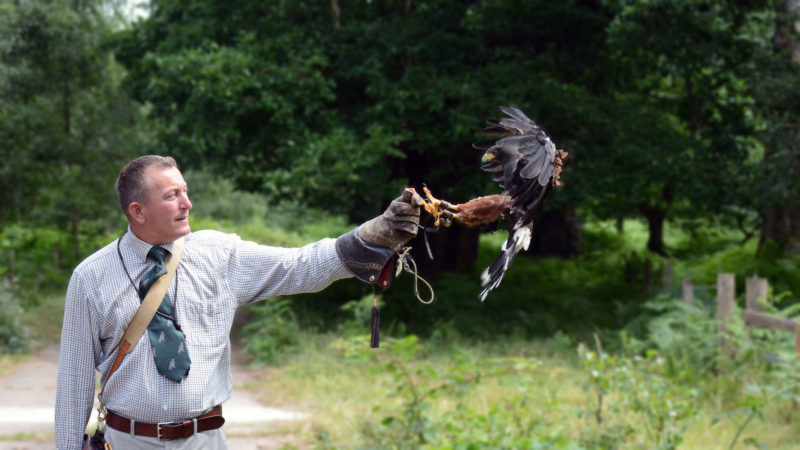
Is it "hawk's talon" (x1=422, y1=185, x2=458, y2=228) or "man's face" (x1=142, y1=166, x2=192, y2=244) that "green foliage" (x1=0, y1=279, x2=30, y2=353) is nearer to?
"man's face" (x1=142, y1=166, x2=192, y2=244)

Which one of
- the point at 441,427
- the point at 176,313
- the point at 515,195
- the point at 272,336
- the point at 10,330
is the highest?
the point at 515,195

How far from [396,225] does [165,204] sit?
2.69ft

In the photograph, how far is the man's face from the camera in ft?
9.12

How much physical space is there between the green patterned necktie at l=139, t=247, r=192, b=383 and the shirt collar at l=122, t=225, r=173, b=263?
3cm

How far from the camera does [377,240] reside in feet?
8.93

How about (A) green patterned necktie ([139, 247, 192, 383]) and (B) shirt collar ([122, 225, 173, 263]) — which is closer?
(A) green patterned necktie ([139, 247, 192, 383])

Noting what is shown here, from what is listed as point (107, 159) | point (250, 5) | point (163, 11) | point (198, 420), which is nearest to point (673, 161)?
point (250, 5)

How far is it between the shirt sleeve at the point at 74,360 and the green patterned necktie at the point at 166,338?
8.6 inches

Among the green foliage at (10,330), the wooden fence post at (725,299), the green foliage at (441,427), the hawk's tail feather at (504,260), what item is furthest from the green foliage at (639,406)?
the green foliage at (10,330)

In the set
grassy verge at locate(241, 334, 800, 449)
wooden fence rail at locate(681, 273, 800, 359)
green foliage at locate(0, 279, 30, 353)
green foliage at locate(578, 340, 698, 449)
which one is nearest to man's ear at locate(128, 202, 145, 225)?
grassy verge at locate(241, 334, 800, 449)

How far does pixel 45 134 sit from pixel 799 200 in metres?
16.0

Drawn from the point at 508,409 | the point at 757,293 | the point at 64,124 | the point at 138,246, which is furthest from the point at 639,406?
the point at 64,124

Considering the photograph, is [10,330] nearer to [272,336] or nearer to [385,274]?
[272,336]

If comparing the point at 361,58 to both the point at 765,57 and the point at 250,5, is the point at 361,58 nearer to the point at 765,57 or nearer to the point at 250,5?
the point at 250,5
